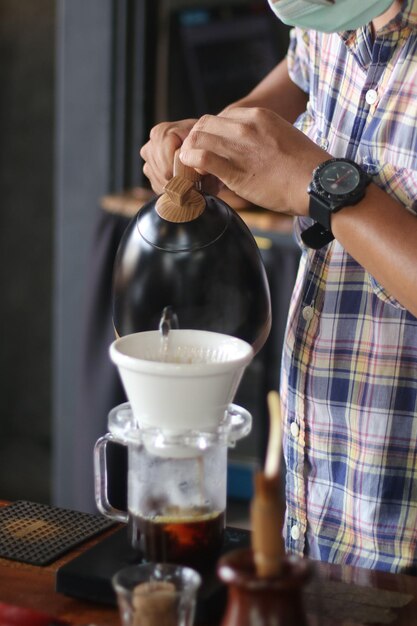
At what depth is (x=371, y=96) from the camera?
1372mm

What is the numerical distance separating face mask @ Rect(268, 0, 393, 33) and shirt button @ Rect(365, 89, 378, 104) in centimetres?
9

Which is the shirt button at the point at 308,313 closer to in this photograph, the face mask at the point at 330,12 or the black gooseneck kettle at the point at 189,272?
the black gooseneck kettle at the point at 189,272

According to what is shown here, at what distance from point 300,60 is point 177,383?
0.81 meters

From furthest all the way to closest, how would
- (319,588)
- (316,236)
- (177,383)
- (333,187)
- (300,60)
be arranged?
1. (300,60)
2. (316,236)
3. (333,187)
4. (319,588)
5. (177,383)

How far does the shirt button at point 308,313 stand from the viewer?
142 cm

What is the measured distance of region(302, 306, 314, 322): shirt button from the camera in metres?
1.42

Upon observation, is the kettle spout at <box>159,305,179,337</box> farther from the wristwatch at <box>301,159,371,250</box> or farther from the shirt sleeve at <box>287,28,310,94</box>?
the shirt sleeve at <box>287,28,310,94</box>

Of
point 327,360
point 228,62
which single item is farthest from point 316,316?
A: point 228,62

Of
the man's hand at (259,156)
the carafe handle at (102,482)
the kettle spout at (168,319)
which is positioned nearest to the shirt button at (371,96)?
the man's hand at (259,156)

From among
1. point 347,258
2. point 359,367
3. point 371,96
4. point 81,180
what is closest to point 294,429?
point 359,367

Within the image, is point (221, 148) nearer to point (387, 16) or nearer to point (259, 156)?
point (259, 156)

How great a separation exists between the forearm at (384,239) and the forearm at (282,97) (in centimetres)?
48

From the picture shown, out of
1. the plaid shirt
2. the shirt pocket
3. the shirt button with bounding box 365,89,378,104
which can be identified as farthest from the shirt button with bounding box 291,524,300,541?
the shirt button with bounding box 365,89,378,104

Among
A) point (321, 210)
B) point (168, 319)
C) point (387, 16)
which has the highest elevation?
point (387, 16)
